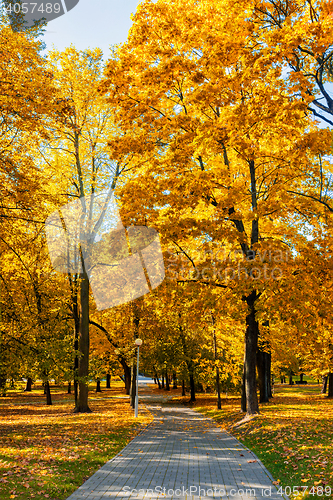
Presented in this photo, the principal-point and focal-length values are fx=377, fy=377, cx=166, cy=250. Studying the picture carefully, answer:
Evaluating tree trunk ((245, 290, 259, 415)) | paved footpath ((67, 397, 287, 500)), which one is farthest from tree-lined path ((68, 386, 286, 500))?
tree trunk ((245, 290, 259, 415))

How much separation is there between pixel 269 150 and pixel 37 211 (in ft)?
26.6

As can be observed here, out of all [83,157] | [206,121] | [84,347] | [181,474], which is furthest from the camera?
[83,157]

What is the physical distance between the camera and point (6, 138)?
12820 mm

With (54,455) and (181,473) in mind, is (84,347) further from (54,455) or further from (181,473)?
(181,473)

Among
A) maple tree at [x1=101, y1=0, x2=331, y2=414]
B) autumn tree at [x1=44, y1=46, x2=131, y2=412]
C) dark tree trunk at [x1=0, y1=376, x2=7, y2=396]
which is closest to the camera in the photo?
maple tree at [x1=101, y1=0, x2=331, y2=414]

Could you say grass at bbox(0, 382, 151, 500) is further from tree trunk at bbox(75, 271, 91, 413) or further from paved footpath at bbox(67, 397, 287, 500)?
tree trunk at bbox(75, 271, 91, 413)

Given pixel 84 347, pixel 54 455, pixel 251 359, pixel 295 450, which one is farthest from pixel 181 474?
pixel 84 347

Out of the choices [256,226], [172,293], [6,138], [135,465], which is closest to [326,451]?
[135,465]

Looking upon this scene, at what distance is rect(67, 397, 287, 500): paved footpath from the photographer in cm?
620

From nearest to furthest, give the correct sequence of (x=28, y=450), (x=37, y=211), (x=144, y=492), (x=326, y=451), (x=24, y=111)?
(x=144, y=492), (x=326, y=451), (x=28, y=450), (x=24, y=111), (x=37, y=211)

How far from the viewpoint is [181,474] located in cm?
743

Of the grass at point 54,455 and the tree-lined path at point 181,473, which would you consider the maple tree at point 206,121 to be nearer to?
the tree-lined path at point 181,473

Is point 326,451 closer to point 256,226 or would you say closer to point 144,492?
point 144,492

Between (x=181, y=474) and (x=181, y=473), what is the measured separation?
0.27ft
